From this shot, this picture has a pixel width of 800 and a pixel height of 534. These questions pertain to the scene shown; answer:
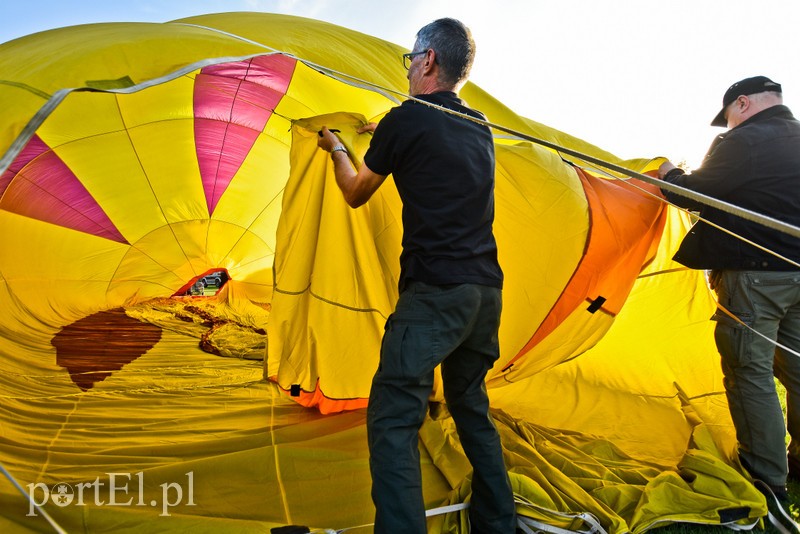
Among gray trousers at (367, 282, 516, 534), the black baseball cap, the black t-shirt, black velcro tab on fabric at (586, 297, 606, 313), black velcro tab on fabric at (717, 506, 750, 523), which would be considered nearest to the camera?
gray trousers at (367, 282, 516, 534)

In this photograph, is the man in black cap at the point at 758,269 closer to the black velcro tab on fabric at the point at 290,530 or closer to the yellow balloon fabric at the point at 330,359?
the yellow balloon fabric at the point at 330,359

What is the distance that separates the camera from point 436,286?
1.54 m

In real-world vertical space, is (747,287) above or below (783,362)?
above

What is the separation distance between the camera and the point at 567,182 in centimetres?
251

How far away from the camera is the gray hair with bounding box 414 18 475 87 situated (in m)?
1.65

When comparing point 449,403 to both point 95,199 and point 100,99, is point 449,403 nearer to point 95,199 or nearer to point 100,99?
point 100,99

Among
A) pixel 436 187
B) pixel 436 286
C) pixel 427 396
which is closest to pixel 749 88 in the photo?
pixel 436 187

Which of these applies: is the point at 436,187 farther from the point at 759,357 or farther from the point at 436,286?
the point at 759,357

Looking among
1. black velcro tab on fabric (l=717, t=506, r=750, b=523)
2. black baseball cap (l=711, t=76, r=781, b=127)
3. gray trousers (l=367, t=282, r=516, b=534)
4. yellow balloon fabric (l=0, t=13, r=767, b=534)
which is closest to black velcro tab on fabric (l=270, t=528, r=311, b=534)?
yellow balloon fabric (l=0, t=13, r=767, b=534)

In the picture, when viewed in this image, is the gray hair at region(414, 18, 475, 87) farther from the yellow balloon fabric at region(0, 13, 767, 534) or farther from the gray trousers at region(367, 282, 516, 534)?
the gray trousers at region(367, 282, 516, 534)

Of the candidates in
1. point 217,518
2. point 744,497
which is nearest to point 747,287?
point 744,497

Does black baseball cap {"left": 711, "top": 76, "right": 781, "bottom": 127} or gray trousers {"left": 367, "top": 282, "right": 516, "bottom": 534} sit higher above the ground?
black baseball cap {"left": 711, "top": 76, "right": 781, "bottom": 127}

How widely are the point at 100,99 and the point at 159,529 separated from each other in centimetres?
326

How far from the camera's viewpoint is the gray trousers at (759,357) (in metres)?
2.09
